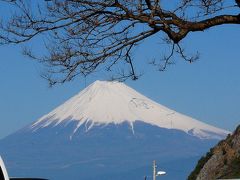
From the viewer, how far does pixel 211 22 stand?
65.6 ft

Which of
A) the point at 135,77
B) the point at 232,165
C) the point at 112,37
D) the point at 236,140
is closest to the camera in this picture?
the point at 112,37

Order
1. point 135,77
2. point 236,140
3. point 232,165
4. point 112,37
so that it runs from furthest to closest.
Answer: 1. point 236,140
2. point 232,165
3. point 135,77
4. point 112,37

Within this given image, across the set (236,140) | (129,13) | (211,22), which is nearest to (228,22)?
(211,22)

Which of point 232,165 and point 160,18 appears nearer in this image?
point 160,18

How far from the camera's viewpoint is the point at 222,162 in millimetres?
36656

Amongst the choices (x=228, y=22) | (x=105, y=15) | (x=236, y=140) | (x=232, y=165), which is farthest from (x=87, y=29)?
(x=236, y=140)

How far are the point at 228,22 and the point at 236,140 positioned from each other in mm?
18737

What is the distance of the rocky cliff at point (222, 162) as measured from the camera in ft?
115

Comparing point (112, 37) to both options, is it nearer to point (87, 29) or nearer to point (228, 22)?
point (87, 29)

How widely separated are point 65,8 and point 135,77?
3512 mm

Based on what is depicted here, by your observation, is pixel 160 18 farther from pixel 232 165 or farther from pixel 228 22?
pixel 232 165

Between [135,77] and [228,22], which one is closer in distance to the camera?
[228,22]

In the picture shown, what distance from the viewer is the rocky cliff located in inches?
1380

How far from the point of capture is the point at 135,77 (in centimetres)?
2303
